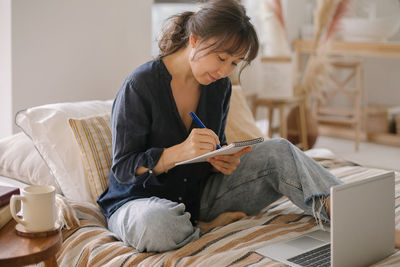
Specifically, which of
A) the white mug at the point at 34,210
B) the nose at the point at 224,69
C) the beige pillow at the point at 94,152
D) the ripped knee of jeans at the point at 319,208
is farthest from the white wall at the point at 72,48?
the ripped knee of jeans at the point at 319,208

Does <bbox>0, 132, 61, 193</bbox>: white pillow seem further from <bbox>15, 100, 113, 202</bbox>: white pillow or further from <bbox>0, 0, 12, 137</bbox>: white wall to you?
<bbox>0, 0, 12, 137</bbox>: white wall

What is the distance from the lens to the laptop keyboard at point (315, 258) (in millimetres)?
1314

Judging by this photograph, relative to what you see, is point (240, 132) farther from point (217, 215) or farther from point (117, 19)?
point (117, 19)

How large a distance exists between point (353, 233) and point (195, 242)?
40 centimetres

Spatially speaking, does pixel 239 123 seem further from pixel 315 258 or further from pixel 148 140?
pixel 315 258

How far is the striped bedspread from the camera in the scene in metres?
1.32

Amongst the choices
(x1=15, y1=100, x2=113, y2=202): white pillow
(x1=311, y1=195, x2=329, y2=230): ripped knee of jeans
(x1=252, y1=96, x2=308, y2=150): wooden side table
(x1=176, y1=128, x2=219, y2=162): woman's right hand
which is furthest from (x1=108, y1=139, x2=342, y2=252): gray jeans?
(x1=252, y1=96, x2=308, y2=150): wooden side table

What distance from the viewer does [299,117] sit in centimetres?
373

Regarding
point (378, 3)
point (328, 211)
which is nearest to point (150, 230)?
point (328, 211)

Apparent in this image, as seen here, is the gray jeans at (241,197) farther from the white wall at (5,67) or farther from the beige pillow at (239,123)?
the white wall at (5,67)

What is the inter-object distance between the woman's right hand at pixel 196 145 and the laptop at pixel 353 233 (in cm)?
29

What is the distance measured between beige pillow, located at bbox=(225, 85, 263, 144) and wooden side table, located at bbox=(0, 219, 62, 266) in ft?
3.61

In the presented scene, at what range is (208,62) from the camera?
4.98 feet

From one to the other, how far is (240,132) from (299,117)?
160cm
